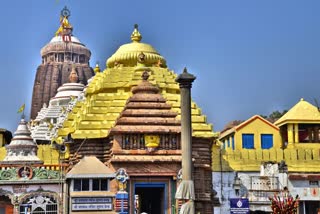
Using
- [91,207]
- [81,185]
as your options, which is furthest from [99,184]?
[91,207]

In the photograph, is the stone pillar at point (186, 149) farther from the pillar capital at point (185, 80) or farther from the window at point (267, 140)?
the window at point (267, 140)

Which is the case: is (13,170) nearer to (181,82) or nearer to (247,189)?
(181,82)

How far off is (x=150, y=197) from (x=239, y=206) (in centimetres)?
Answer: 473

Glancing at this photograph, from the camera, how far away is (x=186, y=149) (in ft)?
93.3

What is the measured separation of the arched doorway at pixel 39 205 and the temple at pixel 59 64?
4529 cm

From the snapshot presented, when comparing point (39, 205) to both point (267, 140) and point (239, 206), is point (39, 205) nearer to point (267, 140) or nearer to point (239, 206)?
point (239, 206)

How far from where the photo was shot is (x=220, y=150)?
139ft

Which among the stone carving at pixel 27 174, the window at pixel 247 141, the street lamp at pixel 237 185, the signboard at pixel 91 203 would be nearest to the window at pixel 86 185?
the signboard at pixel 91 203

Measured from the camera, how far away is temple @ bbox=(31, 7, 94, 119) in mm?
79875

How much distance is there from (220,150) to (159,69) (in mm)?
5763

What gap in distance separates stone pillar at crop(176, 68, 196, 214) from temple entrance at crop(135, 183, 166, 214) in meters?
6.79

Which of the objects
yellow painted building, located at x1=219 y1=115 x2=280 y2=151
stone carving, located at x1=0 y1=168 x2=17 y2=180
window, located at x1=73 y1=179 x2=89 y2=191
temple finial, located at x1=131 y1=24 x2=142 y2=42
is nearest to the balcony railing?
yellow painted building, located at x1=219 y1=115 x2=280 y2=151

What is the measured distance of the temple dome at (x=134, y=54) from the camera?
4219 cm

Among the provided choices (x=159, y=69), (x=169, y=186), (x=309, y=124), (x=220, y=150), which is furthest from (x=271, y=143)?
(x=169, y=186)
